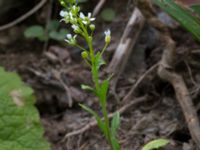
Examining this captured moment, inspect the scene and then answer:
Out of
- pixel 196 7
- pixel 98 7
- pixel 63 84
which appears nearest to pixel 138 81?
pixel 63 84

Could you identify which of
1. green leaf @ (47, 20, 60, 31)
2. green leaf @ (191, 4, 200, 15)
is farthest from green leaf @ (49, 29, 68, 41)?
green leaf @ (191, 4, 200, 15)

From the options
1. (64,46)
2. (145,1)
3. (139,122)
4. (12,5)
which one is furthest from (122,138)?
(12,5)

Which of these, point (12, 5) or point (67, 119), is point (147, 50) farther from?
point (12, 5)

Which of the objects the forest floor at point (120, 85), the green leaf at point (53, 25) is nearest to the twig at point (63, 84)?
the forest floor at point (120, 85)

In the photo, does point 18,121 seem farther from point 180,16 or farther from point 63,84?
point 180,16

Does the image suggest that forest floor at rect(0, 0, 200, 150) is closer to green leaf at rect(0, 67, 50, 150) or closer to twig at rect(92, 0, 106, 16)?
twig at rect(92, 0, 106, 16)

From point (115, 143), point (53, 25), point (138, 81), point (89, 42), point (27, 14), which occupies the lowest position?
point (115, 143)
